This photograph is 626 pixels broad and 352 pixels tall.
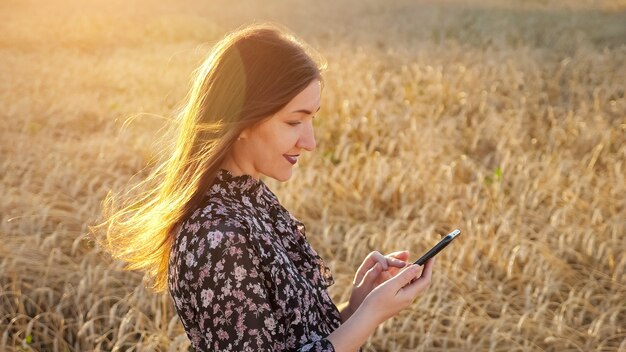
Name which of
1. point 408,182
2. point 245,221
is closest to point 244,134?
point 245,221

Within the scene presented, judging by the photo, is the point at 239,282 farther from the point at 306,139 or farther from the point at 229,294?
the point at 306,139

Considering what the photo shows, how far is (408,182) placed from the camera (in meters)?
6.25

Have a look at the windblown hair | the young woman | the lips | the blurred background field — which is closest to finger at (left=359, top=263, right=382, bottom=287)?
the young woman

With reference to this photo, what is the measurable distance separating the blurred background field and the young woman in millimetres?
1365

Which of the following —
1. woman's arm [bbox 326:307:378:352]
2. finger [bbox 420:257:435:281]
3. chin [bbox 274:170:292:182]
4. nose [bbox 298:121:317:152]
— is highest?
nose [bbox 298:121:317:152]

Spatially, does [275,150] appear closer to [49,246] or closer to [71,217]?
[49,246]

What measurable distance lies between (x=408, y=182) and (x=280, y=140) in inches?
172

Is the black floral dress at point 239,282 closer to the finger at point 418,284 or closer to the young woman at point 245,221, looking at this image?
the young woman at point 245,221

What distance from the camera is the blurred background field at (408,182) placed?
4.39 meters

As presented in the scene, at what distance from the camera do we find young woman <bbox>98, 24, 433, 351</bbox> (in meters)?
1.73

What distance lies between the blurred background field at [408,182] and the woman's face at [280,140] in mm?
1367

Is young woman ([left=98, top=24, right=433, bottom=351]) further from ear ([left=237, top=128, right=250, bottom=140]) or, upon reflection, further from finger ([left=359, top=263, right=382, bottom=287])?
finger ([left=359, top=263, right=382, bottom=287])

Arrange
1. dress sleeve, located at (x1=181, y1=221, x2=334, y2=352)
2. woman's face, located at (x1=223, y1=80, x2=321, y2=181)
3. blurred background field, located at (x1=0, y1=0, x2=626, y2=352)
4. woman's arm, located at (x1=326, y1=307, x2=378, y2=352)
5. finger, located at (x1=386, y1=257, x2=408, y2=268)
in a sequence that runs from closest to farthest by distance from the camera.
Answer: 1. dress sleeve, located at (x1=181, y1=221, x2=334, y2=352)
2. woman's arm, located at (x1=326, y1=307, x2=378, y2=352)
3. woman's face, located at (x1=223, y1=80, x2=321, y2=181)
4. finger, located at (x1=386, y1=257, x2=408, y2=268)
5. blurred background field, located at (x1=0, y1=0, x2=626, y2=352)

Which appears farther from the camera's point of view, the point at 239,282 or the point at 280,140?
the point at 280,140
